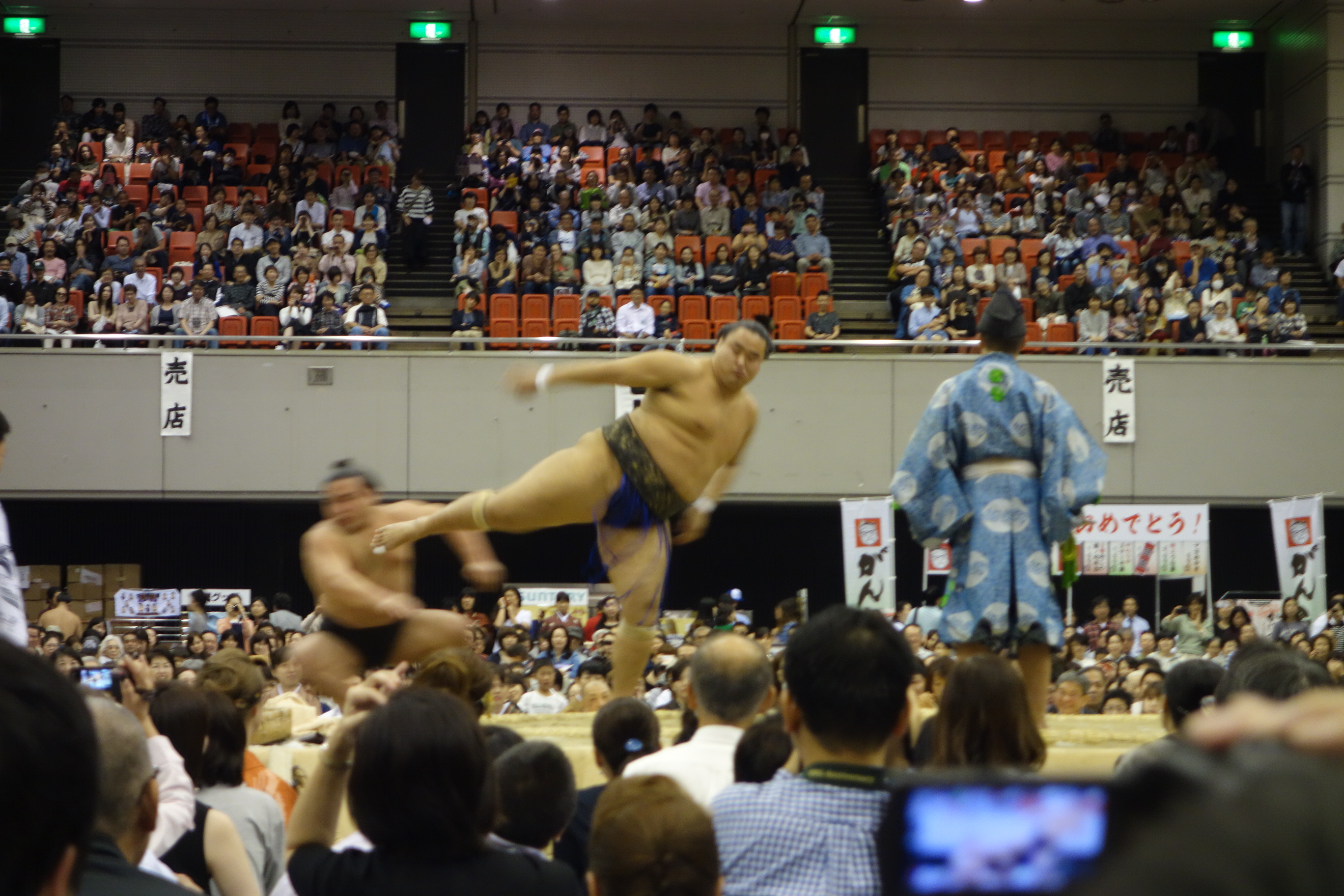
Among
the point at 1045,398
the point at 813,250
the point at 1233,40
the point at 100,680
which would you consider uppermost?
the point at 1233,40

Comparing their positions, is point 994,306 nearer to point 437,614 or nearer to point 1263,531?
point 437,614

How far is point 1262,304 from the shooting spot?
11.2m

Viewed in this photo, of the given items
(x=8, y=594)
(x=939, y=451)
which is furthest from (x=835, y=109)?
(x=8, y=594)

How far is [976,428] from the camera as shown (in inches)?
138

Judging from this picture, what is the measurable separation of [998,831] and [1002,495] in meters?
2.97

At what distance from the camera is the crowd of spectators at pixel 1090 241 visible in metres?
11.2

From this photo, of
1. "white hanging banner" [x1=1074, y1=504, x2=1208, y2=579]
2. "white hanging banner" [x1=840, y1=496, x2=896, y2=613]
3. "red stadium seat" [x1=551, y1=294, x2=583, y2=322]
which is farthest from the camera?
"red stadium seat" [x1=551, y1=294, x2=583, y2=322]

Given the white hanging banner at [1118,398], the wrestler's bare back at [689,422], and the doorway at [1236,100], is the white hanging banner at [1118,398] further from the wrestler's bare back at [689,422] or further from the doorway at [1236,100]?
the wrestler's bare back at [689,422]

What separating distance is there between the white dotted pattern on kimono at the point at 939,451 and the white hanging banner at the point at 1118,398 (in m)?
7.85

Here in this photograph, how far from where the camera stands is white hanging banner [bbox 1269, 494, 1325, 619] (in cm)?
917

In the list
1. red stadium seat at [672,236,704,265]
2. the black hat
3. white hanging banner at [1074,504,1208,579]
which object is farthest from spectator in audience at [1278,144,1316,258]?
the black hat

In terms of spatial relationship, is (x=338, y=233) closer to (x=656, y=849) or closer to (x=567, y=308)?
(x=567, y=308)

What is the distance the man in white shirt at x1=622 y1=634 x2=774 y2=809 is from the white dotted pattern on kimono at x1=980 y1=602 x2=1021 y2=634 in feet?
3.39

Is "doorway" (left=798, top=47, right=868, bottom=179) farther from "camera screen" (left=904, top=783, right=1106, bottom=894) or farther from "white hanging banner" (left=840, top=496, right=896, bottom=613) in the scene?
"camera screen" (left=904, top=783, right=1106, bottom=894)
